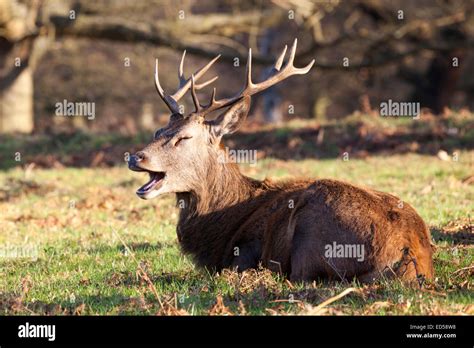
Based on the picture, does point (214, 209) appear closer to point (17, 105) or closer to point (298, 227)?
point (298, 227)

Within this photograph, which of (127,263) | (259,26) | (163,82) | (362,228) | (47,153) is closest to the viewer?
(362,228)

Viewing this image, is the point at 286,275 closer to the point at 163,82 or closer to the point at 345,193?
the point at 345,193

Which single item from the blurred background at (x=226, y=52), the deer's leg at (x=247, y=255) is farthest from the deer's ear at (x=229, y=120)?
the blurred background at (x=226, y=52)

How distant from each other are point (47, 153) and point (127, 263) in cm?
1047

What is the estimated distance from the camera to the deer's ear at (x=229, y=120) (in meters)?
8.52

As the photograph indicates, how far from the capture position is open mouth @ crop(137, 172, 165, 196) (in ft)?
26.3

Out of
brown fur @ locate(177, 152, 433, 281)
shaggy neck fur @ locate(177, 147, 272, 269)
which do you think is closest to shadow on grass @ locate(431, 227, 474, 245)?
brown fur @ locate(177, 152, 433, 281)

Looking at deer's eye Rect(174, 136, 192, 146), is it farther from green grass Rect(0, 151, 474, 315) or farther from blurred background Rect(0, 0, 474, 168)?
blurred background Rect(0, 0, 474, 168)

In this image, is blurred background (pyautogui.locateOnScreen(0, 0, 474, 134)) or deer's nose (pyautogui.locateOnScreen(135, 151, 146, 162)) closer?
deer's nose (pyautogui.locateOnScreen(135, 151, 146, 162))

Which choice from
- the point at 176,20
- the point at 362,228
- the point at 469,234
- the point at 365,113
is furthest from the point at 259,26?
the point at 362,228

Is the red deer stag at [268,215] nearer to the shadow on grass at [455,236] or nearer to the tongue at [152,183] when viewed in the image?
the tongue at [152,183]

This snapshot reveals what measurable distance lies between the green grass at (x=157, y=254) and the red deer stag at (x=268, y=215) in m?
0.21

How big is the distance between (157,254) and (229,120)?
5.14 feet

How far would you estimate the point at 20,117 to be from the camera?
2236 cm
